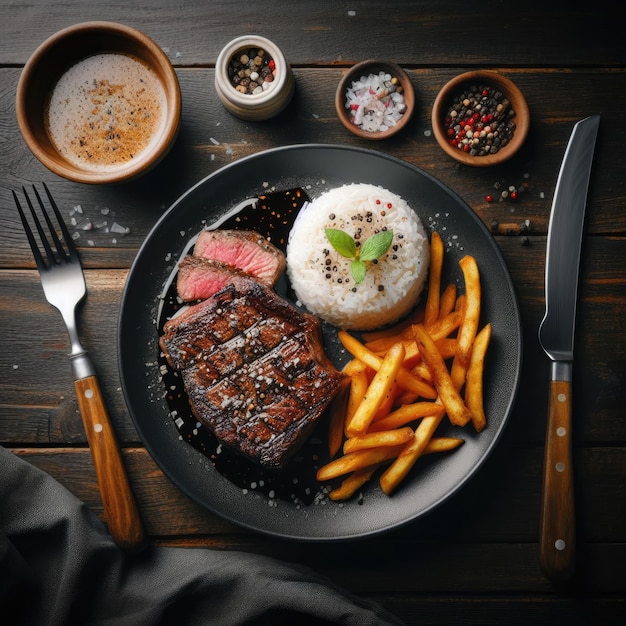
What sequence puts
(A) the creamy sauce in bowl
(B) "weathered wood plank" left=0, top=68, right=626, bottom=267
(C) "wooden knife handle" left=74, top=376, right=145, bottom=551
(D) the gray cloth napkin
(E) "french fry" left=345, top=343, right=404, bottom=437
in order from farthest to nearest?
(B) "weathered wood plank" left=0, top=68, right=626, bottom=267 → (A) the creamy sauce in bowl → (C) "wooden knife handle" left=74, top=376, right=145, bottom=551 → (D) the gray cloth napkin → (E) "french fry" left=345, top=343, right=404, bottom=437

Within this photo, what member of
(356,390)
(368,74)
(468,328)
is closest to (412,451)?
(356,390)

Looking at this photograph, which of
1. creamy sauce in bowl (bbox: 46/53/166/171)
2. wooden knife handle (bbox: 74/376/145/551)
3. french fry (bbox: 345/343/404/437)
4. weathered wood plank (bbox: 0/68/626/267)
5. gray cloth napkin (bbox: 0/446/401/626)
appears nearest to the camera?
french fry (bbox: 345/343/404/437)

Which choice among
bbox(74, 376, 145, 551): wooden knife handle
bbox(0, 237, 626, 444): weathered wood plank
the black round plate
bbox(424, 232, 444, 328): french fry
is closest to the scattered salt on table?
the black round plate

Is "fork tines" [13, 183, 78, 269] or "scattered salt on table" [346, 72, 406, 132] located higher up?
"scattered salt on table" [346, 72, 406, 132]

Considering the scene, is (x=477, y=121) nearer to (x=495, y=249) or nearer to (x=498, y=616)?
(x=495, y=249)

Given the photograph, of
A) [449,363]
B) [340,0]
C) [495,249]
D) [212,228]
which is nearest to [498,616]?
[449,363]

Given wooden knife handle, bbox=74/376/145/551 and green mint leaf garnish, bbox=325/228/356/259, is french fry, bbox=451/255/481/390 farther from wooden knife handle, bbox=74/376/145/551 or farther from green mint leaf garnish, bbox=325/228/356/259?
wooden knife handle, bbox=74/376/145/551

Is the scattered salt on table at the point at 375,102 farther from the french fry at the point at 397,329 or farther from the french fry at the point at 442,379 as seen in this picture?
the french fry at the point at 442,379

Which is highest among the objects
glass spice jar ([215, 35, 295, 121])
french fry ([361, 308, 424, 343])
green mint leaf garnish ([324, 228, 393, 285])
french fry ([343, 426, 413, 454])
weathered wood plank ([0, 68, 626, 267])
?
glass spice jar ([215, 35, 295, 121])
